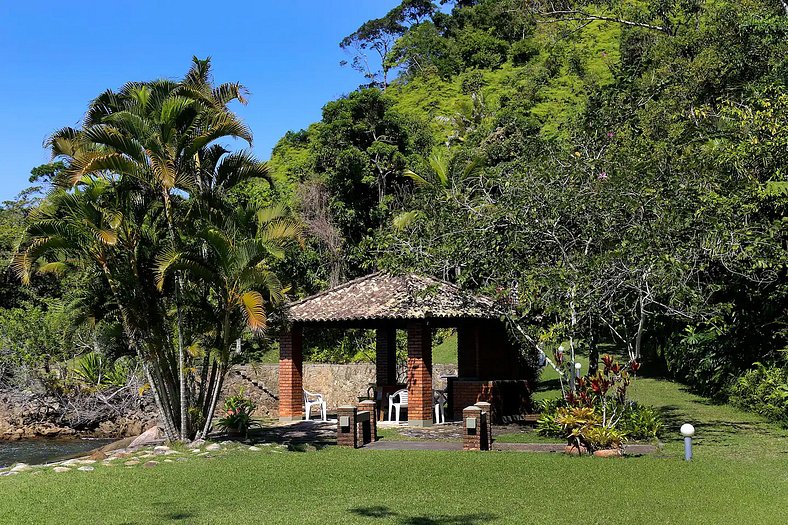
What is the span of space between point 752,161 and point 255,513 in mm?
14824

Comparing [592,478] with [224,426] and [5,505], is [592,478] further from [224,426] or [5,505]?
[224,426]

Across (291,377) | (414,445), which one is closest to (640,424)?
(414,445)

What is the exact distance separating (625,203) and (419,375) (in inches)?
242

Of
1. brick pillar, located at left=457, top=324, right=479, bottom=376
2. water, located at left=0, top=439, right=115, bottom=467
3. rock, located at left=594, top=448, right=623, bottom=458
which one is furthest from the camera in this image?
brick pillar, located at left=457, top=324, right=479, bottom=376

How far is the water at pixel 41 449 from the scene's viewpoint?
17.7 m

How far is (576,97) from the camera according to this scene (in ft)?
168

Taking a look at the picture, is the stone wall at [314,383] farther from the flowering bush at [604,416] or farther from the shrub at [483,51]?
the shrub at [483,51]

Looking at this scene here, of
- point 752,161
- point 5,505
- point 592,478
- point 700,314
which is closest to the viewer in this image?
point 5,505

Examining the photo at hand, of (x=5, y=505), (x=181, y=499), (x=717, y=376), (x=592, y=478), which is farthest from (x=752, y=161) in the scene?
(x=5, y=505)

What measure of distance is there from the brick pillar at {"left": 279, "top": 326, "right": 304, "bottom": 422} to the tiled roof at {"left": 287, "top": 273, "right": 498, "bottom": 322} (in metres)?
0.89

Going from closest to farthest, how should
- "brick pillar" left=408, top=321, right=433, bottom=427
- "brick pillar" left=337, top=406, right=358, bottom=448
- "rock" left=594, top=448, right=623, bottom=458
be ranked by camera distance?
"rock" left=594, top=448, right=623, bottom=458
"brick pillar" left=337, top=406, right=358, bottom=448
"brick pillar" left=408, top=321, right=433, bottom=427

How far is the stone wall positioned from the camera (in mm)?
23797

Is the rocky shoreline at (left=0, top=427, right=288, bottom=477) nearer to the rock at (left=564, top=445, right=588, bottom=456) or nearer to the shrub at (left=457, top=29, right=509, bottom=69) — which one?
the rock at (left=564, top=445, right=588, bottom=456)

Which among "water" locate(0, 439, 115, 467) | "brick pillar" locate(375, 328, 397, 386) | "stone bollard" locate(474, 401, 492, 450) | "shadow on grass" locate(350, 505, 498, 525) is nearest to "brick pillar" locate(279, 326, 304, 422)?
"brick pillar" locate(375, 328, 397, 386)
